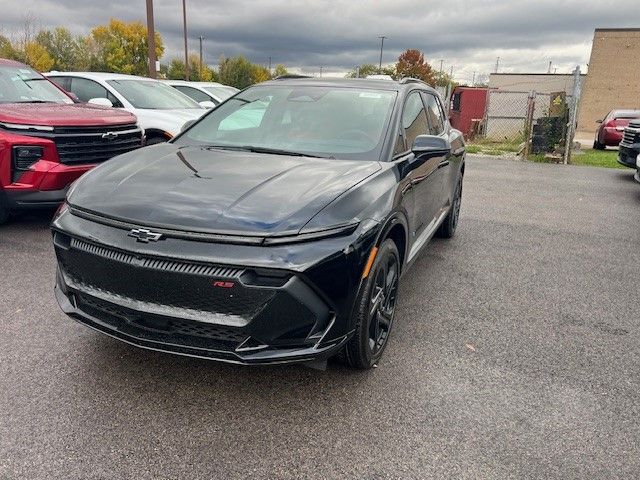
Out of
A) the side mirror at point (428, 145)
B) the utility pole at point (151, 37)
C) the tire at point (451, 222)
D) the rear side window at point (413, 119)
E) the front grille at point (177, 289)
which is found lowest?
the tire at point (451, 222)

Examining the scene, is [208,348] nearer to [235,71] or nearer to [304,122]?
[304,122]

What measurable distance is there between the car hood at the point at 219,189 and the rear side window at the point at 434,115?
68.5 inches

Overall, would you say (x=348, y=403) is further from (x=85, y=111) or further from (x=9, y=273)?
(x=85, y=111)

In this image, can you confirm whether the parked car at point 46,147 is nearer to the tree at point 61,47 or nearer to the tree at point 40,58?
the tree at point 40,58

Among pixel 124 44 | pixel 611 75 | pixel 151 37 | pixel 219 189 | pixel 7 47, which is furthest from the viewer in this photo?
pixel 124 44

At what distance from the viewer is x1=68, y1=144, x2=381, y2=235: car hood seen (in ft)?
7.67

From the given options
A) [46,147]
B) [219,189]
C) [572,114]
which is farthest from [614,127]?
[219,189]

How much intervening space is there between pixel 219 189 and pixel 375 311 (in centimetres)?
109

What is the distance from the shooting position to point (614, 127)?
15844mm

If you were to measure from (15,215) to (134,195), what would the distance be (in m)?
4.03

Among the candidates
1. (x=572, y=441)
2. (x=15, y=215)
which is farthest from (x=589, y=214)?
(x=15, y=215)

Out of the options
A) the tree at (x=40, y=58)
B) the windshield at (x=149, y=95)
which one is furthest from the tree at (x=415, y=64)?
the windshield at (x=149, y=95)

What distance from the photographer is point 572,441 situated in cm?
240

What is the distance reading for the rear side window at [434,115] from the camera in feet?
15.0
